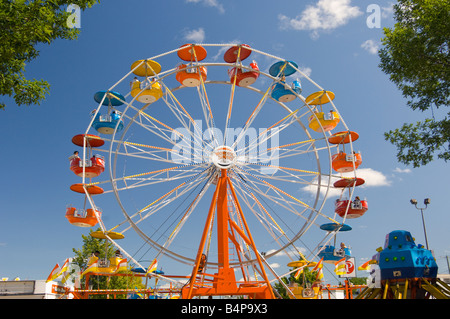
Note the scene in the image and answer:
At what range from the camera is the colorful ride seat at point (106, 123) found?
16766mm

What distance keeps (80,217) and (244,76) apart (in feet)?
30.5

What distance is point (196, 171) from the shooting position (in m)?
16.4

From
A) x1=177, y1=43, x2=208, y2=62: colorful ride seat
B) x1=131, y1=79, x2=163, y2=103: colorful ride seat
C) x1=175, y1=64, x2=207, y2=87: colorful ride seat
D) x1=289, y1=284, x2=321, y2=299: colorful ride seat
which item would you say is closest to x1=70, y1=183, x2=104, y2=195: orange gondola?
x1=131, y1=79, x2=163, y2=103: colorful ride seat

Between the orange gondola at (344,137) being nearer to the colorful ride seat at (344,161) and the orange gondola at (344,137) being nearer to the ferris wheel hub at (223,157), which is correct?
the colorful ride seat at (344,161)

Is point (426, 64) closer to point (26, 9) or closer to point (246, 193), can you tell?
Result: point (246, 193)

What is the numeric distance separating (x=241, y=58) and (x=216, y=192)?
639cm

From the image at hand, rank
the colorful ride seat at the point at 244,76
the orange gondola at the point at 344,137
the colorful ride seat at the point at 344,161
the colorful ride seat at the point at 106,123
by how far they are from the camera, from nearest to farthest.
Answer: the colorful ride seat at the point at 106,123 → the colorful ride seat at the point at 344,161 → the colorful ride seat at the point at 244,76 → the orange gondola at the point at 344,137

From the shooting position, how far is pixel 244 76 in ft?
58.3

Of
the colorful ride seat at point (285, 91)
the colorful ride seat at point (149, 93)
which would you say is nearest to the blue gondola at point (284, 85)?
the colorful ride seat at point (285, 91)

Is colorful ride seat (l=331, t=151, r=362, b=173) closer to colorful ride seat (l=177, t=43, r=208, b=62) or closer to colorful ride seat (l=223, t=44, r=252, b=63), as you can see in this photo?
colorful ride seat (l=223, t=44, r=252, b=63)

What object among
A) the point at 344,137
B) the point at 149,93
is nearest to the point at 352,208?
the point at 344,137

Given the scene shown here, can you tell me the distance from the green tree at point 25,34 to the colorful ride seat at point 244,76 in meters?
8.27
